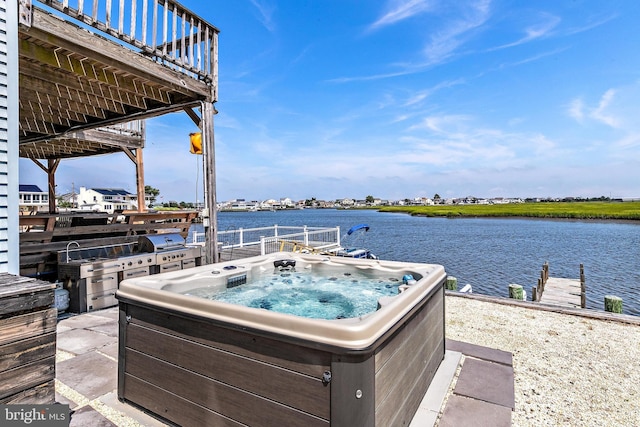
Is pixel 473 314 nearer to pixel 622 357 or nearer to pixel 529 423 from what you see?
pixel 622 357

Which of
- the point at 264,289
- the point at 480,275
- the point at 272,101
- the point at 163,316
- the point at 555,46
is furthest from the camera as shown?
the point at 272,101

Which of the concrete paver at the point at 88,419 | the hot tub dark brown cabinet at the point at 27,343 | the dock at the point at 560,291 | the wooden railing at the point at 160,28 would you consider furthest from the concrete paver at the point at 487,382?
the wooden railing at the point at 160,28

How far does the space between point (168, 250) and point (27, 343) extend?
13.3 feet

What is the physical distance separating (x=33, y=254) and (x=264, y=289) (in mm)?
3312

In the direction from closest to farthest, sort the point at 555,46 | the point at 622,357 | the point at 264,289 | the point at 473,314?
1. the point at 622,357
2. the point at 264,289
3. the point at 473,314
4. the point at 555,46

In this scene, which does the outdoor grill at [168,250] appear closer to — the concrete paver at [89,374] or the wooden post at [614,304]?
the concrete paver at [89,374]

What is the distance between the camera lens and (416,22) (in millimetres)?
9047

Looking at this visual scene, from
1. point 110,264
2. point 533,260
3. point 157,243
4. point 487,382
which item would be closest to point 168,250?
point 157,243

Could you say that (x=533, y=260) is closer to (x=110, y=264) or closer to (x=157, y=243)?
(x=157, y=243)

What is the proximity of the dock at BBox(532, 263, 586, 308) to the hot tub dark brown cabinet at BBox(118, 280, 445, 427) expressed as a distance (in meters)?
5.87

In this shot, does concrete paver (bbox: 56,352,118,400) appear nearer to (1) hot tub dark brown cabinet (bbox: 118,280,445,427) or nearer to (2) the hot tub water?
(1) hot tub dark brown cabinet (bbox: 118,280,445,427)

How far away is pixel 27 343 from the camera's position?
1438 mm

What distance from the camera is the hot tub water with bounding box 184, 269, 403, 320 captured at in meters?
2.85

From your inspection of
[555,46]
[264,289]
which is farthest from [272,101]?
[264,289]
